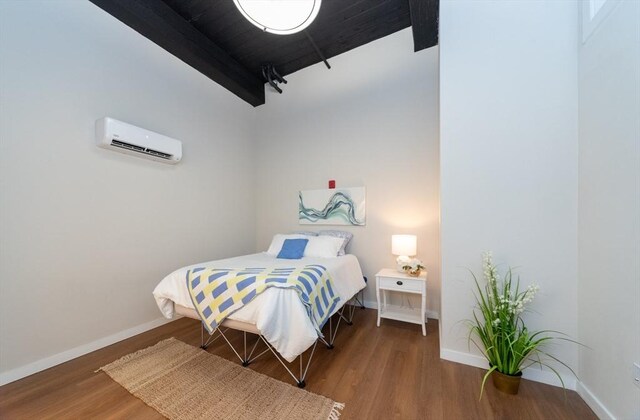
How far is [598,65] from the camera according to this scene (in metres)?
1.31

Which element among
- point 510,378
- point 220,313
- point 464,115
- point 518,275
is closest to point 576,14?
point 464,115

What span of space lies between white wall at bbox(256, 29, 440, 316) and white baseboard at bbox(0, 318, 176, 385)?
1.96 meters

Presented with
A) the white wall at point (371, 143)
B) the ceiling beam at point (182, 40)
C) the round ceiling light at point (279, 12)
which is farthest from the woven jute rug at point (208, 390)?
the ceiling beam at point (182, 40)

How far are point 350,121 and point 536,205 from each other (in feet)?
7.55

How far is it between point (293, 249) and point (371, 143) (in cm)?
175

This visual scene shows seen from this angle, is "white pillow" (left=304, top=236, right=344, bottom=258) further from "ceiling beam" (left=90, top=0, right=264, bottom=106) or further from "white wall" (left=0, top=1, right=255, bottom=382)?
"ceiling beam" (left=90, top=0, right=264, bottom=106)

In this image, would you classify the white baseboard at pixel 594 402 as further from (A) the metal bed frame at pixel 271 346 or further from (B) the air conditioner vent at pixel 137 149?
(B) the air conditioner vent at pixel 137 149

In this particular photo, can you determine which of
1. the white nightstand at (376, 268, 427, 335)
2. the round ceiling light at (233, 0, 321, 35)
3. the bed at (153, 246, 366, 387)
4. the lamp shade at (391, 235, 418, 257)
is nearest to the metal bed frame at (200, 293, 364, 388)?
the bed at (153, 246, 366, 387)

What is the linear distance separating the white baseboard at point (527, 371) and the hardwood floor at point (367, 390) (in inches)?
1.6

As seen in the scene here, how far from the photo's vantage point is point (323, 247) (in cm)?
279

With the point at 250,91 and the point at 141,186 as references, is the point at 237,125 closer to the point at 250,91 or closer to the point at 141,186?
the point at 250,91

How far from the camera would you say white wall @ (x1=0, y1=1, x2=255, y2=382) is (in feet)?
5.49

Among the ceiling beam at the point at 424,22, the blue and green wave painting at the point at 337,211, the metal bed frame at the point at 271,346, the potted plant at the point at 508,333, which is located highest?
the ceiling beam at the point at 424,22

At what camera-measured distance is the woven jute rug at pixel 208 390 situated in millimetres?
1337
